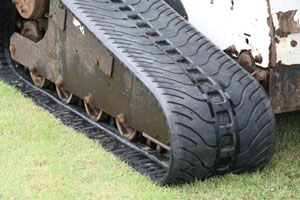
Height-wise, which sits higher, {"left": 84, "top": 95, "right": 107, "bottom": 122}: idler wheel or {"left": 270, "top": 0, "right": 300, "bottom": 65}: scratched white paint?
{"left": 270, "top": 0, "right": 300, "bottom": 65}: scratched white paint

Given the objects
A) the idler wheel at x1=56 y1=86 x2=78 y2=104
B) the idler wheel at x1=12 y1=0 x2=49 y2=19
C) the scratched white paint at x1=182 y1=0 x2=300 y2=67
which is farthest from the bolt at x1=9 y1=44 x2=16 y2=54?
the scratched white paint at x1=182 y1=0 x2=300 y2=67

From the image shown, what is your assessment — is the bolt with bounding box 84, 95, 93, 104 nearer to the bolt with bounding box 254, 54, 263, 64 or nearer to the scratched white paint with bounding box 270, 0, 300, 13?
the bolt with bounding box 254, 54, 263, 64

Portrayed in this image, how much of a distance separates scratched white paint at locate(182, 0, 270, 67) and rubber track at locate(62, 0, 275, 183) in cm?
14

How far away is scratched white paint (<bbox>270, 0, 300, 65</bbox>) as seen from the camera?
427 cm

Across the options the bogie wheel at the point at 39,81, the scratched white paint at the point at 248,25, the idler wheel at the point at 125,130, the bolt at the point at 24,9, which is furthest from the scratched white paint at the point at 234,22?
the bogie wheel at the point at 39,81

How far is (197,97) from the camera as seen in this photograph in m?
4.06

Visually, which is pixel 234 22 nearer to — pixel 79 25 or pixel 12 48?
pixel 79 25

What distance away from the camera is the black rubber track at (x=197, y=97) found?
3.99 m

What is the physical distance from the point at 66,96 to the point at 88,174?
60.9 inches

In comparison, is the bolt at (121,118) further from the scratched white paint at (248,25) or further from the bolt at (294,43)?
the bolt at (294,43)

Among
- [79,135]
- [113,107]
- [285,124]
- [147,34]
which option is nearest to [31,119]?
[79,135]

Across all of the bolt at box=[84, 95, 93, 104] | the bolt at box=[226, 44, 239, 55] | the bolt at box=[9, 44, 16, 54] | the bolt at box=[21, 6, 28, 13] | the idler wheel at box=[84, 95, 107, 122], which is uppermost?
the bolt at box=[226, 44, 239, 55]

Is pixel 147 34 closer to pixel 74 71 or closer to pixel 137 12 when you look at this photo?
pixel 137 12

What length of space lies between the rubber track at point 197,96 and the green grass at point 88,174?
107 mm
